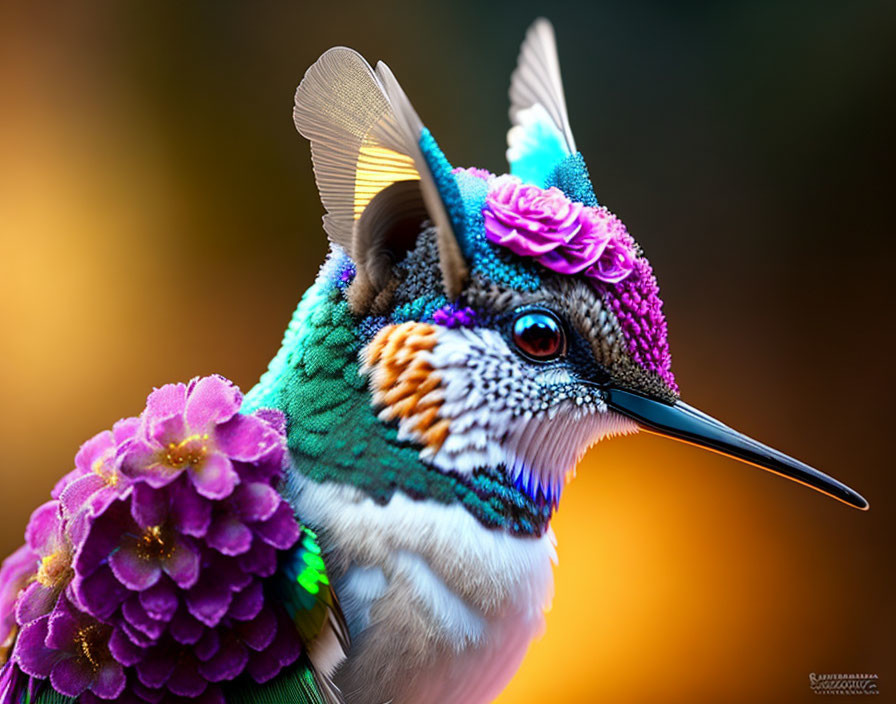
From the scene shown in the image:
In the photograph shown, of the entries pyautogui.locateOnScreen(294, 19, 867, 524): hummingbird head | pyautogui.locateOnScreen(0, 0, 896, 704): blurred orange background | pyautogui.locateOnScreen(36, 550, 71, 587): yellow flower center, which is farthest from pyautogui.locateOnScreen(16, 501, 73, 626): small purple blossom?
pyautogui.locateOnScreen(0, 0, 896, 704): blurred orange background

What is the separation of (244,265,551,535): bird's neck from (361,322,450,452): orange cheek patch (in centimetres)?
1

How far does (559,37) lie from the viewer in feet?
5.92

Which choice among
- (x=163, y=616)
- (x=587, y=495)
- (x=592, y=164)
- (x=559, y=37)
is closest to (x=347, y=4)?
(x=559, y=37)

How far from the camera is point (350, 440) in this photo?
713 millimetres

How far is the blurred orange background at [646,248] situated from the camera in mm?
1705

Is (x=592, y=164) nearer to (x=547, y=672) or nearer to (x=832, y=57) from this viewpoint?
(x=832, y=57)

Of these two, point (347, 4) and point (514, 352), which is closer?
point (514, 352)

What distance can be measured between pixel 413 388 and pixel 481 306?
94mm

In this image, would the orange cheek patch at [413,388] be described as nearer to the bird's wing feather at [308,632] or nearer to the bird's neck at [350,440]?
the bird's neck at [350,440]

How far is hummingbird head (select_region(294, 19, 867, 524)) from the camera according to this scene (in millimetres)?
702

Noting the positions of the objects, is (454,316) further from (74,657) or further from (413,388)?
(74,657)

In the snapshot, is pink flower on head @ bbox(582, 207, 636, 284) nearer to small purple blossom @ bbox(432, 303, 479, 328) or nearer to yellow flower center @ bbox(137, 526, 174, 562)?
small purple blossom @ bbox(432, 303, 479, 328)

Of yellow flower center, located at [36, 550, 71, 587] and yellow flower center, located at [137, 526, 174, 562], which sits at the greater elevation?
yellow flower center, located at [137, 526, 174, 562]

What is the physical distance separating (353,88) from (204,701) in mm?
512
